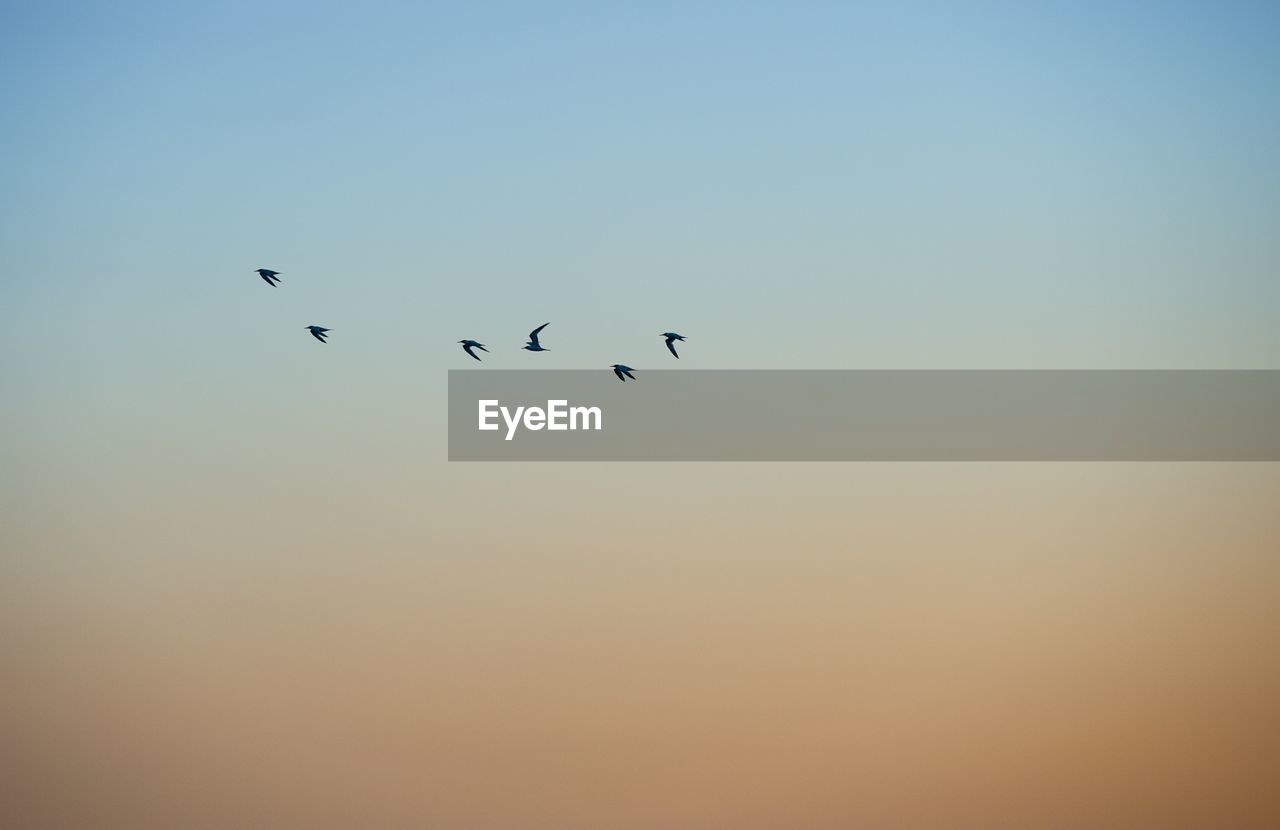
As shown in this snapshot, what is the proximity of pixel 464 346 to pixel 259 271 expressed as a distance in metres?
13.5

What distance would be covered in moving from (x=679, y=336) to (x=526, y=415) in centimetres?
1080

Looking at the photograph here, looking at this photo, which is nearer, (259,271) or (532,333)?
(259,271)

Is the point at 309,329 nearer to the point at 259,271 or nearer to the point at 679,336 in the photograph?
the point at 259,271

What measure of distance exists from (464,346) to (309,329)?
29.9ft

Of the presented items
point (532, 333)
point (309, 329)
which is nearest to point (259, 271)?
point (309, 329)

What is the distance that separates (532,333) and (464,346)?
184 inches

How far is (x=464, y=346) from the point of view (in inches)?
5595

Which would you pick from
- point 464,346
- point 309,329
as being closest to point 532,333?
point 464,346

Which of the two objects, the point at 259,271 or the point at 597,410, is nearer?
the point at 259,271

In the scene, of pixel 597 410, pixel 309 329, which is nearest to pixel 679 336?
pixel 597 410

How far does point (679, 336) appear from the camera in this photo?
456 ft

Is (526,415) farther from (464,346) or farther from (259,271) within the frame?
(259,271)

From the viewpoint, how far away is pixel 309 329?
140 metres

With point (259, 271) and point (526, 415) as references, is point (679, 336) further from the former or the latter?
point (259, 271)
